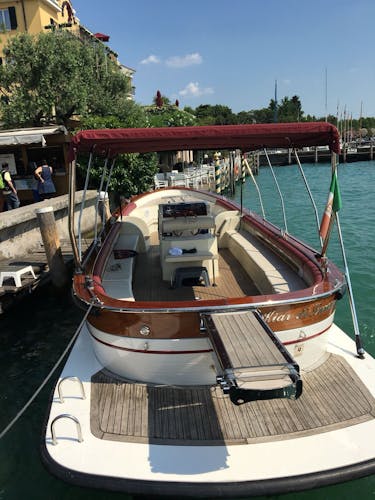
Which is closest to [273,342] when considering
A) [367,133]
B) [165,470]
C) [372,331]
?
[165,470]

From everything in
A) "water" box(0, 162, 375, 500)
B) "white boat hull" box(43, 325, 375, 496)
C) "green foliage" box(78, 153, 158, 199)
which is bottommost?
"water" box(0, 162, 375, 500)

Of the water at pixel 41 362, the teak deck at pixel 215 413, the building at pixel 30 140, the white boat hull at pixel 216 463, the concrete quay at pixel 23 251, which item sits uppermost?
the building at pixel 30 140

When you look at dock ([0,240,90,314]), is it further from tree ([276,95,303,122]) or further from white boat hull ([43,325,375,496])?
tree ([276,95,303,122])

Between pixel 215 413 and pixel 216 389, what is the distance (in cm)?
29

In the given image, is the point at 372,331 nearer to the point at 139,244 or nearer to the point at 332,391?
the point at 332,391

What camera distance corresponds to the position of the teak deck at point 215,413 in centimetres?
319

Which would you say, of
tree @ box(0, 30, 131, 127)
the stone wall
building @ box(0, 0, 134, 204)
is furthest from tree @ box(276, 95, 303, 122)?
the stone wall

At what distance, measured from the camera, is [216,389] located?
366 cm

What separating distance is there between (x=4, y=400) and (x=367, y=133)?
356 feet

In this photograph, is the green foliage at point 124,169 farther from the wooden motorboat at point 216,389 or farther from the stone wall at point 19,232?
the wooden motorboat at point 216,389

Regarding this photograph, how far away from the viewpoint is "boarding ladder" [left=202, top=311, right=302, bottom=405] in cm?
268

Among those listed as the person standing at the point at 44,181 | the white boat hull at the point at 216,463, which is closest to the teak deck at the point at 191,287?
the white boat hull at the point at 216,463

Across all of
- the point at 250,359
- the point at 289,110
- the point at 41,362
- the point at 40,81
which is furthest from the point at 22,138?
the point at 289,110

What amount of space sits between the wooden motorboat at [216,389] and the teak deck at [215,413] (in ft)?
0.03
